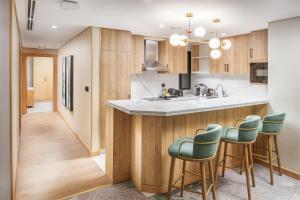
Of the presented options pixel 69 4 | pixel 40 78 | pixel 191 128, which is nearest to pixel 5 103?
pixel 69 4

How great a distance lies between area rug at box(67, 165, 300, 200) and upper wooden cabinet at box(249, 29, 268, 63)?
2.16 metres

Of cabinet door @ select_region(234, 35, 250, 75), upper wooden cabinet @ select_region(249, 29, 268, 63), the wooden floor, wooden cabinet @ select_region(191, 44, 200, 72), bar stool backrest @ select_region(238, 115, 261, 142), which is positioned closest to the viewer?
bar stool backrest @ select_region(238, 115, 261, 142)

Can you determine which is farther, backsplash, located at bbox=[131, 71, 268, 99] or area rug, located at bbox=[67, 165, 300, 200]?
backsplash, located at bbox=[131, 71, 268, 99]

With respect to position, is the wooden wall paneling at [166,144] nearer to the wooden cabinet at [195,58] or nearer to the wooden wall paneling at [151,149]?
the wooden wall paneling at [151,149]

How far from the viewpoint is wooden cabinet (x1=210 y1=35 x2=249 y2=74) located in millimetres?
4594

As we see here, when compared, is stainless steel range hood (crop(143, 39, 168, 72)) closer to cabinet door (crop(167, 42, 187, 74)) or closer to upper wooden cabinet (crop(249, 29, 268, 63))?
cabinet door (crop(167, 42, 187, 74))

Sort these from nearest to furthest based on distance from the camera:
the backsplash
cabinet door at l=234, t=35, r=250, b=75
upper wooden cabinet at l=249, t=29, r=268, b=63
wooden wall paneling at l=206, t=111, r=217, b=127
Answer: wooden wall paneling at l=206, t=111, r=217, b=127 < upper wooden cabinet at l=249, t=29, r=268, b=63 < cabinet door at l=234, t=35, r=250, b=75 < the backsplash

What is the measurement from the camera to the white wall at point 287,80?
330cm

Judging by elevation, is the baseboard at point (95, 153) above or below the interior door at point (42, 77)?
below

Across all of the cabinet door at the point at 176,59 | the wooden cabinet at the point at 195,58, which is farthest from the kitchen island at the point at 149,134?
the wooden cabinet at the point at 195,58

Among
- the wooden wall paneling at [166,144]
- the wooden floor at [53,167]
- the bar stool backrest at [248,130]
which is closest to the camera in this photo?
the bar stool backrest at [248,130]

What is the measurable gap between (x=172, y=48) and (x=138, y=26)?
158cm

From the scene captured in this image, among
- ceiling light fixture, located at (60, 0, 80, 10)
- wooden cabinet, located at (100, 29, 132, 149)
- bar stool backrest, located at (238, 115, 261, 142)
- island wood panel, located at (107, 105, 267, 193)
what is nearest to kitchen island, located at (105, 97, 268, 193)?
island wood panel, located at (107, 105, 267, 193)

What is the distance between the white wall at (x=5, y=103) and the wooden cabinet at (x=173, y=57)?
3.66 meters
